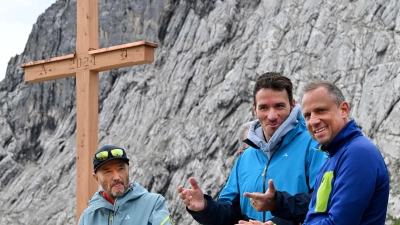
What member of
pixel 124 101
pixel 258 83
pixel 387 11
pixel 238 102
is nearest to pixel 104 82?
pixel 124 101

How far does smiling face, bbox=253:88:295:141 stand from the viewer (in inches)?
165

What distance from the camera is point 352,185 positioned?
3.21m

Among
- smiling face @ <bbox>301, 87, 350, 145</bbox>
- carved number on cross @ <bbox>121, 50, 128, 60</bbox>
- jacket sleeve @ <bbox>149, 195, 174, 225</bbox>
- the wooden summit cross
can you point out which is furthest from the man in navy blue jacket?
carved number on cross @ <bbox>121, 50, 128, 60</bbox>

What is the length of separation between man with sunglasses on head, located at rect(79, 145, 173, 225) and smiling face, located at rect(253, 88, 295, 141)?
97 centimetres

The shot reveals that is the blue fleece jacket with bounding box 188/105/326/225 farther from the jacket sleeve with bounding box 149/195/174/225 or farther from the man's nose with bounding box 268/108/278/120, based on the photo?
the jacket sleeve with bounding box 149/195/174/225

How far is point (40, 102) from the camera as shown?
61906mm

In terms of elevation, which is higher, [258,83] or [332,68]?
[332,68]

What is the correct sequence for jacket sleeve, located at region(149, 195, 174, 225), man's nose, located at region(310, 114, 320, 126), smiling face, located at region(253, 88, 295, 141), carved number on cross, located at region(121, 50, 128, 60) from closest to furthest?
man's nose, located at region(310, 114, 320, 126), smiling face, located at region(253, 88, 295, 141), jacket sleeve, located at region(149, 195, 174, 225), carved number on cross, located at region(121, 50, 128, 60)

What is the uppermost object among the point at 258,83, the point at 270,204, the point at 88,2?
the point at 88,2

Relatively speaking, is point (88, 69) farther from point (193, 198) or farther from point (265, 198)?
point (265, 198)

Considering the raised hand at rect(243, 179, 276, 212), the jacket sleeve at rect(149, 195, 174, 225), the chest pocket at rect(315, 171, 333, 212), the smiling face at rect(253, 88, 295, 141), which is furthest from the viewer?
the jacket sleeve at rect(149, 195, 174, 225)

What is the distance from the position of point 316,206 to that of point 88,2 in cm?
504

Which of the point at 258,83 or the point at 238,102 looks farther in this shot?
the point at 238,102

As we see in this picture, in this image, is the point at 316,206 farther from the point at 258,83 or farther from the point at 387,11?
the point at 387,11
